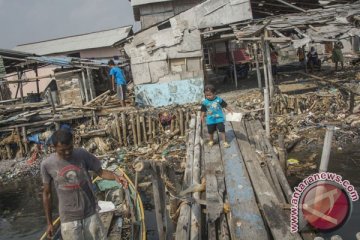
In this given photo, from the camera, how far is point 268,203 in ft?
17.1

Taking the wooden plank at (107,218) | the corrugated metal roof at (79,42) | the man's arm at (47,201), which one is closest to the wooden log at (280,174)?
the wooden plank at (107,218)

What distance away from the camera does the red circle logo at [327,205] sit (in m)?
3.57

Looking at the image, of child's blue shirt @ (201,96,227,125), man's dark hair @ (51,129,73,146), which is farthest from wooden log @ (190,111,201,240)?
man's dark hair @ (51,129,73,146)

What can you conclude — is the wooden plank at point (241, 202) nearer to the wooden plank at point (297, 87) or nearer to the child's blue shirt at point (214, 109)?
the child's blue shirt at point (214, 109)

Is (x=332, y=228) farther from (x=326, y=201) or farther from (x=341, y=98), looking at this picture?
(x=341, y=98)

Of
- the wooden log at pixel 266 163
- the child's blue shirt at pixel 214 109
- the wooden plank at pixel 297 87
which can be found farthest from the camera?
the wooden plank at pixel 297 87

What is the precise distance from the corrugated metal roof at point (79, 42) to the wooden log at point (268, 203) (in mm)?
26104

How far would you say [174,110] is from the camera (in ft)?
48.9

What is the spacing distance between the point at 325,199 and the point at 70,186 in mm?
2769

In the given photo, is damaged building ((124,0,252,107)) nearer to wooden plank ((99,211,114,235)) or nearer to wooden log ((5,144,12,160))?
wooden log ((5,144,12,160))

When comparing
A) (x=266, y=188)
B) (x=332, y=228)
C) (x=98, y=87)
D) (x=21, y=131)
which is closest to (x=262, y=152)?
(x=266, y=188)

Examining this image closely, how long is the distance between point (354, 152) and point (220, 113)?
17.2 ft

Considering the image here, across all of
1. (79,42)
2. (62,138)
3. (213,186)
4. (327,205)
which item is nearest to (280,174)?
(213,186)

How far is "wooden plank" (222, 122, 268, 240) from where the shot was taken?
4.55m
